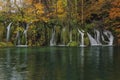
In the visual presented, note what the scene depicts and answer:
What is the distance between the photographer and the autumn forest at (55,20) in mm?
63062

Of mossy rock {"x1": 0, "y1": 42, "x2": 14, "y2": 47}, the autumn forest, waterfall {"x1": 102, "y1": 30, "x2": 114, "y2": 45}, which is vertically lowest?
mossy rock {"x1": 0, "y1": 42, "x2": 14, "y2": 47}

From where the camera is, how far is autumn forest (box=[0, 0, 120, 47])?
6306 centimetres

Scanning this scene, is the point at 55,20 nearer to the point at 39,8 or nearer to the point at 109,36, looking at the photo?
the point at 39,8

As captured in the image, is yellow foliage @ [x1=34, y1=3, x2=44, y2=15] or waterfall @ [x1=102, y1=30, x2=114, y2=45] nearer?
waterfall @ [x1=102, y1=30, x2=114, y2=45]

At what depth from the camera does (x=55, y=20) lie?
66.7 metres

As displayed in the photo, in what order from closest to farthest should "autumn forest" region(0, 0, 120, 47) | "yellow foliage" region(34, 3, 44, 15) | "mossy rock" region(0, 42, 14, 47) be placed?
"mossy rock" region(0, 42, 14, 47) < "autumn forest" region(0, 0, 120, 47) < "yellow foliage" region(34, 3, 44, 15)

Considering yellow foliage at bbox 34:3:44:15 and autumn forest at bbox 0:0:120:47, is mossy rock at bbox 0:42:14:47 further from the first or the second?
yellow foliage at bbox 34:3:44:15

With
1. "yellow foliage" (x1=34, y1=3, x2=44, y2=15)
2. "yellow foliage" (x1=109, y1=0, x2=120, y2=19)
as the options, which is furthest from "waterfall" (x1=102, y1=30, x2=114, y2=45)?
"yellow foliage" (x1=34, y1=3, x2=44, y2=15)

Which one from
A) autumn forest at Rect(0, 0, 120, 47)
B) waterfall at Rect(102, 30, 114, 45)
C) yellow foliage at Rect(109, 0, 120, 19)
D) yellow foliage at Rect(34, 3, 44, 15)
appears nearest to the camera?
autumn forest at Rect(0, 0, 120, 47)

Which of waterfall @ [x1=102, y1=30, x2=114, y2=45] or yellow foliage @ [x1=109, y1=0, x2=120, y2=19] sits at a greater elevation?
yellow foliage @ [x1=109, y1=0, x2=120, y2=19]

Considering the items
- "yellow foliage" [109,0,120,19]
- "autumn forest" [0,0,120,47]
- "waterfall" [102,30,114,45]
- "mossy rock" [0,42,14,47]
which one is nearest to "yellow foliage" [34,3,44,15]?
"autumn forest" [0,0,120,47]

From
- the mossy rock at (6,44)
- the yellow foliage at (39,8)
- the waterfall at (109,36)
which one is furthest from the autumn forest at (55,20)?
the waterfall at (109,36)

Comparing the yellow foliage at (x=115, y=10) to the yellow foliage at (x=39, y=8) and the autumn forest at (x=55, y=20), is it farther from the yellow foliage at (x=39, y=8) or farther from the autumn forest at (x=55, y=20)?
the yellow foliage at (x=39, y=8)

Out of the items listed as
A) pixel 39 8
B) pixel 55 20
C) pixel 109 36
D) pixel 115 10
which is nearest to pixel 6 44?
pixel 55 20
